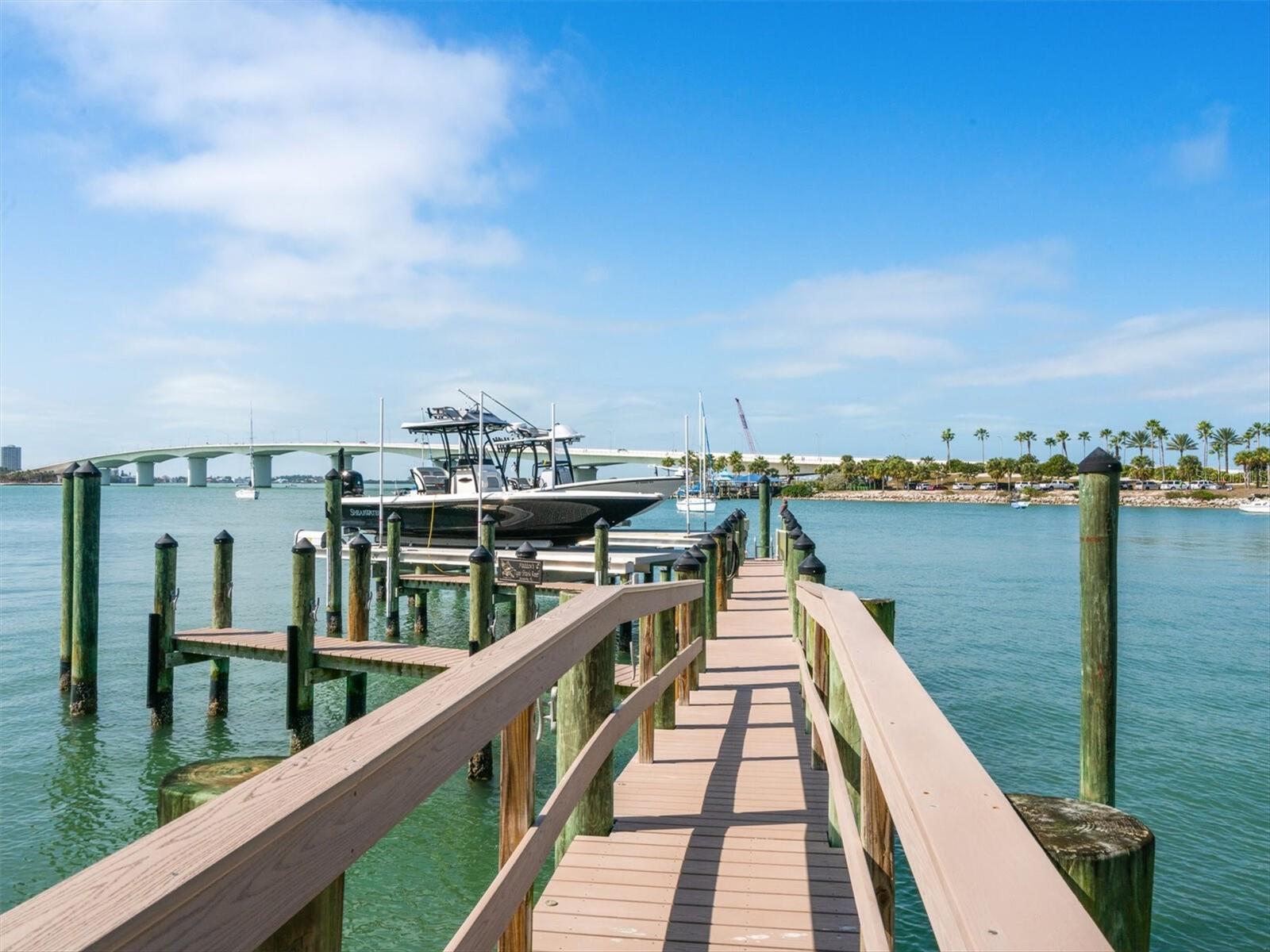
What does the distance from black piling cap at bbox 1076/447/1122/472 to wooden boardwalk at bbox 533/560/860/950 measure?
2.28 meters

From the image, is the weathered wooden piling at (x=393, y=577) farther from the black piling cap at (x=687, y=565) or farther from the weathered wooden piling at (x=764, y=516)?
the black piling cap at (x=687, y=565)

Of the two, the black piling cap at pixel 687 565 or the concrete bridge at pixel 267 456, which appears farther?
the concrete bridge at pixel 267 456

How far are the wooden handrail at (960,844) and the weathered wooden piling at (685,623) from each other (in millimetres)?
4334

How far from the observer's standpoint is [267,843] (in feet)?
3.26

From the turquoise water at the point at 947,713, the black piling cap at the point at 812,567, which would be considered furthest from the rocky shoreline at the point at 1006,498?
the black piling cap at the point at 812,567

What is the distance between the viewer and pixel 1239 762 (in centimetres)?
1116

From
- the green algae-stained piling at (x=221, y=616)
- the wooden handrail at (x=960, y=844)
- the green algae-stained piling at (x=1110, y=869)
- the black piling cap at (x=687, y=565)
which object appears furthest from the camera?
the green algae-stained piling at (x=221, y=616)

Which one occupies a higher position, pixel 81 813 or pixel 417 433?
pixel 417 433

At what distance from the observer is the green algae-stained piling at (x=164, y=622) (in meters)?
11.6

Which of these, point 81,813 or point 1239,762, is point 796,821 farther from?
point 1239,762

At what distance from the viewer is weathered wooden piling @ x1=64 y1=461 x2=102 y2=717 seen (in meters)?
11.7

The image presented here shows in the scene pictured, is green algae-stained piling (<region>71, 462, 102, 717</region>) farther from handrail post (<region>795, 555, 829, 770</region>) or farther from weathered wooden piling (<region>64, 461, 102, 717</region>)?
handrail post (<region>795, 555, 829, 770</region>)

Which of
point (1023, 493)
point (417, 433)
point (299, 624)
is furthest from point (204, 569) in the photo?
point (1023, 493)

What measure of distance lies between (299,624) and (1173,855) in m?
9.56
